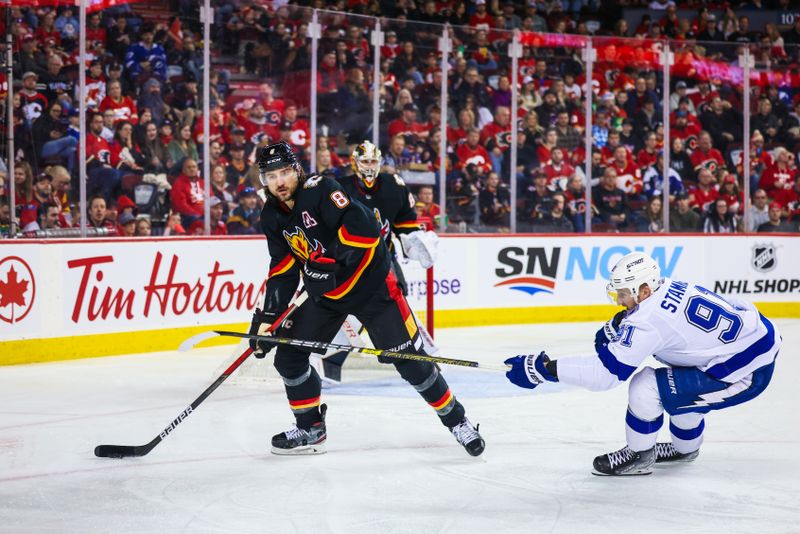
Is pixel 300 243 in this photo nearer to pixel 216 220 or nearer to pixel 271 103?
pixel 216 220

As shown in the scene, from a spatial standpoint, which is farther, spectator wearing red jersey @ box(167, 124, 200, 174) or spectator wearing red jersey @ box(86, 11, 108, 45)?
spectator wearing red jersey @ box(167, 124, 200, 174)

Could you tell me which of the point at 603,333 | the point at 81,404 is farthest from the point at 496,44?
the point at 603,333

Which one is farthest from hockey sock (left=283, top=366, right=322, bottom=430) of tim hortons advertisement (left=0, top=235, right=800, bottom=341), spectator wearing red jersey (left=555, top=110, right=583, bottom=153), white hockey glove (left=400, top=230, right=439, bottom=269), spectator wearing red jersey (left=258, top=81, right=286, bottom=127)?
spectator wearing red jersey (left=555, top=110, right=583, bottom=153)

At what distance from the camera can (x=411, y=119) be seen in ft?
30.0

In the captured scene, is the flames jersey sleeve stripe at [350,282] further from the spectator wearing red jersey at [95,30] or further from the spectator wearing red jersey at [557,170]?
the spectator wearing red jersey at [557,170]

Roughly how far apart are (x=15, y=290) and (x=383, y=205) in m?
2.39

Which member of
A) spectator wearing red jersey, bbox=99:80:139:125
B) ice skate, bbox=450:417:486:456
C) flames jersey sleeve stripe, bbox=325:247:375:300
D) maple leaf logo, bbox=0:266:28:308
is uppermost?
spectator wearing red jersey, bbox=99:80:139:125

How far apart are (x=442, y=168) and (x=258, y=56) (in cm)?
186

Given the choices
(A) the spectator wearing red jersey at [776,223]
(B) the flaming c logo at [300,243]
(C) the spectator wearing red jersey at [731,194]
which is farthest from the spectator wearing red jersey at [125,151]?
(A) the spectator wearing red jersey at [776,223]

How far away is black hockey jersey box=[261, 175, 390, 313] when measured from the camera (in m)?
4.19

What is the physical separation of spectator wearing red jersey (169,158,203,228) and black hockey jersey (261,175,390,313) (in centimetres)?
364

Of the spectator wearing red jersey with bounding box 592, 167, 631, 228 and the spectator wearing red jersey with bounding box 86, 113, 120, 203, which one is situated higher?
Answer: the spectator wearing red jersey with bounding box 86, 113, 120, 203

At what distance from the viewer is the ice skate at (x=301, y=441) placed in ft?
14.6

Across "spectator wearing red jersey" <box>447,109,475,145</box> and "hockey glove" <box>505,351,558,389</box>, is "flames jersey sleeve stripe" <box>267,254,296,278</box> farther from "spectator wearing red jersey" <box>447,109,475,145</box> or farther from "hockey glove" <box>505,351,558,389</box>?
"spectator wearing red jersey" <box>447,109,475,145</box>
